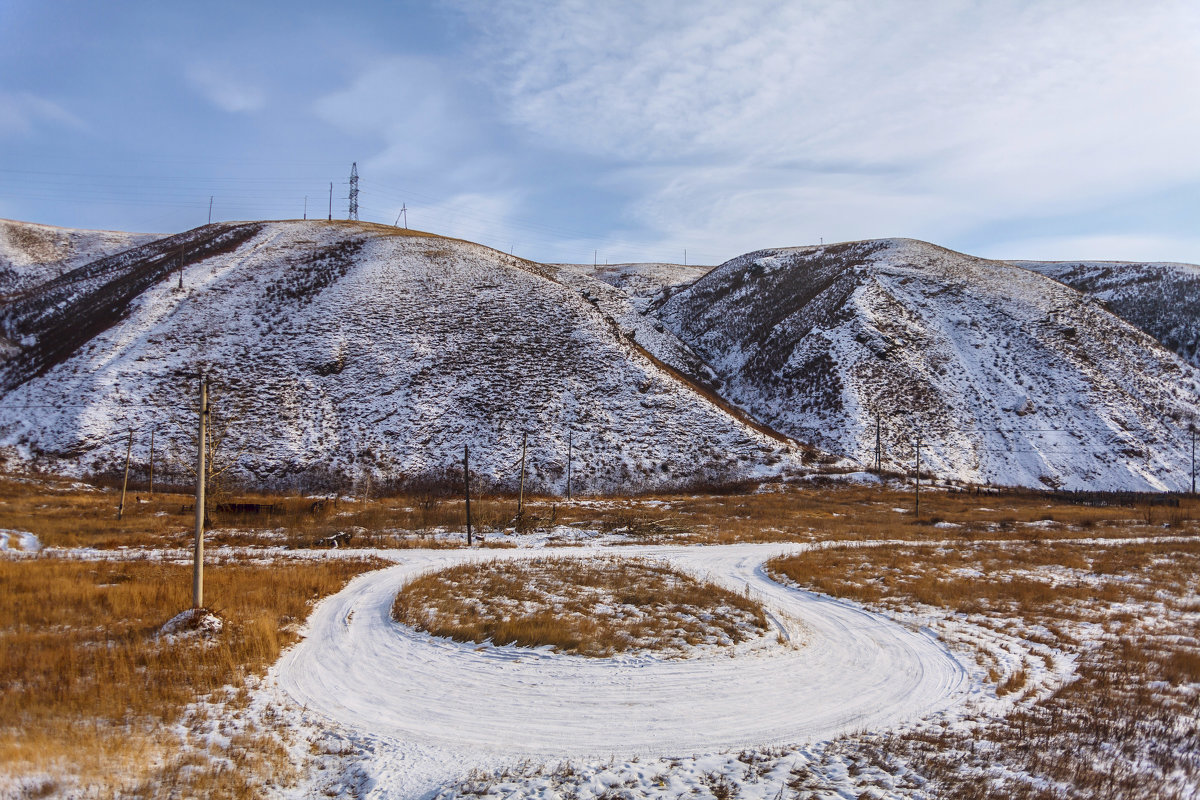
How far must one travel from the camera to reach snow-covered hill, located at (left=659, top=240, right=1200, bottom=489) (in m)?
64.1

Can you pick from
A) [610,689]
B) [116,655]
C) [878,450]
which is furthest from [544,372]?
[610,689]

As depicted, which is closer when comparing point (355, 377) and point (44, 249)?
point (355, 377)

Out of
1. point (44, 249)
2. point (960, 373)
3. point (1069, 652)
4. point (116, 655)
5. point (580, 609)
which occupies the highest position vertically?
point (44, 249)

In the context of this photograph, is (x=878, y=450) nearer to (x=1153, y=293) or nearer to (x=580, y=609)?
(x=580, y=609)

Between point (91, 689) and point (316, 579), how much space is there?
8669 mm

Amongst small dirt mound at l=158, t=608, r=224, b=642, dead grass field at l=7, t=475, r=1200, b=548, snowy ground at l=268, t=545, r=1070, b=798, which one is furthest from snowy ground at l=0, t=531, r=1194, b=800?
dead grass field at l=7, t=475, r=1200, b=548

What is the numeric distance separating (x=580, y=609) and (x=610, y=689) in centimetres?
512

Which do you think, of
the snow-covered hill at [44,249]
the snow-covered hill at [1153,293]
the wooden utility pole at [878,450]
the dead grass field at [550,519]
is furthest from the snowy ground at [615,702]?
the snow-covered hill at [44,249]

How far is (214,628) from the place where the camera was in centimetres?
1249

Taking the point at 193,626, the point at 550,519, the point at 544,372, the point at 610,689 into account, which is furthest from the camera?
the point at 544,372

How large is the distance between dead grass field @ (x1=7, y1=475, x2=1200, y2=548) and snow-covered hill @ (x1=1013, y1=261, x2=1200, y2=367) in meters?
47.0

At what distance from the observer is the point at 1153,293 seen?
9044 centimetres

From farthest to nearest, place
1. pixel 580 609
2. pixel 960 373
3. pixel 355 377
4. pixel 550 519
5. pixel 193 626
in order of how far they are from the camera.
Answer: pixel 960 373, pixel 355 377, pixel 550 519, pixel 580 609, pixel 193 626

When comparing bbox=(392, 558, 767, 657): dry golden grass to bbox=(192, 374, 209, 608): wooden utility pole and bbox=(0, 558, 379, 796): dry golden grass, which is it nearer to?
bbox=(0, 558, 379, 796): dry golden grass
